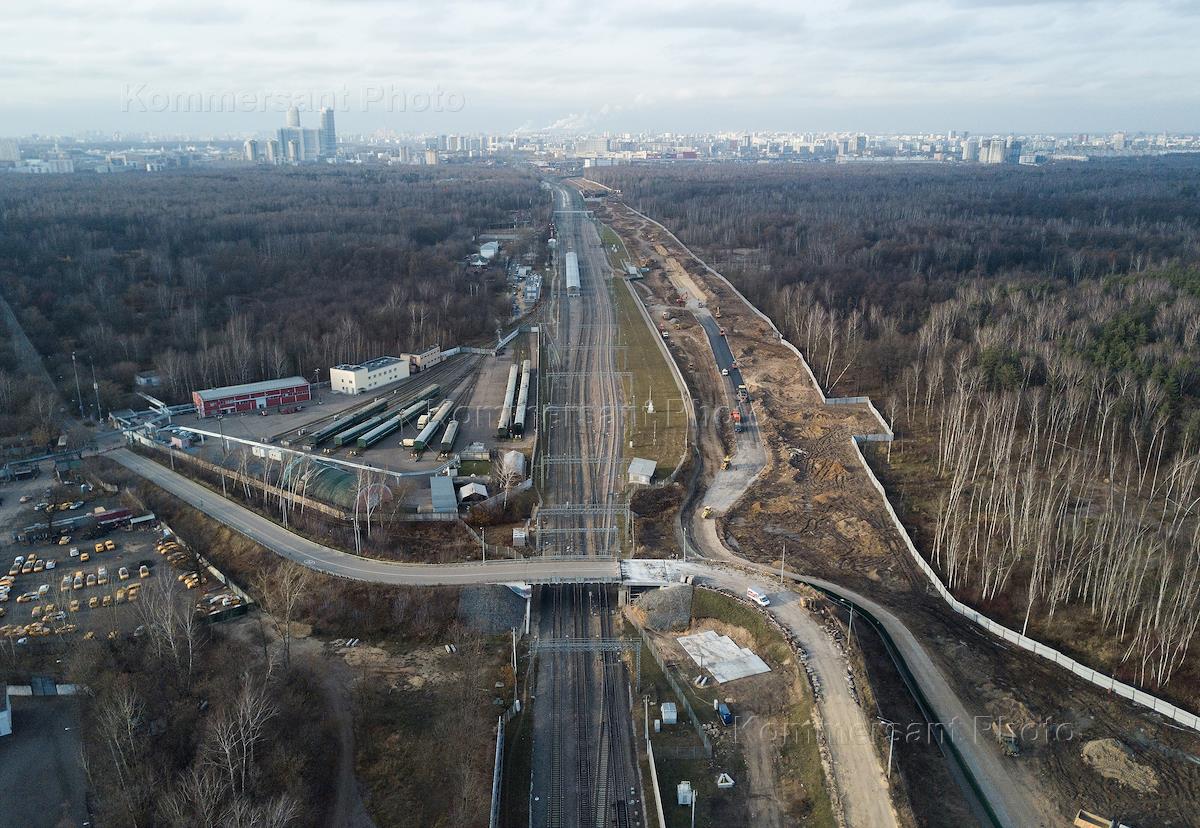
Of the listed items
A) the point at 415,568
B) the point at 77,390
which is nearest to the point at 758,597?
the point at 415,568

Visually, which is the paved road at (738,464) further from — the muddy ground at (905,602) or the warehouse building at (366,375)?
the warehouse building at (366,375)

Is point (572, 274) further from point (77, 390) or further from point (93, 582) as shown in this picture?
point (93, 582)

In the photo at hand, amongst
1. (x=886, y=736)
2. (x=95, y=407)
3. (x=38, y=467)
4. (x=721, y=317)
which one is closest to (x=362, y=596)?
(x=886, y=736)

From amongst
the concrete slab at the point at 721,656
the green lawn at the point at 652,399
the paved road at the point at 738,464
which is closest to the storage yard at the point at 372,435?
the green lawn at the point at 652,399

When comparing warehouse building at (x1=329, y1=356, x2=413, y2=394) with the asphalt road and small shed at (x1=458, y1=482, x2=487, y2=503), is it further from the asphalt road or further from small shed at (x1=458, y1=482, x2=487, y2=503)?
the asphalt road

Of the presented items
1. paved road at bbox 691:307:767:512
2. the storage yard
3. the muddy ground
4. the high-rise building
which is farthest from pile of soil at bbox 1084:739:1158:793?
the high-rise building

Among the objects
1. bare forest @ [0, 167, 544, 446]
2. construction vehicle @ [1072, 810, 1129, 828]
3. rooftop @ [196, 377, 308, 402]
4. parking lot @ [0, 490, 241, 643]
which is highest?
bare forest @ [0, 167, 544, 446]

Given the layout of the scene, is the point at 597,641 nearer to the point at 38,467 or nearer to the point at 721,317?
the point at 38,467
